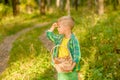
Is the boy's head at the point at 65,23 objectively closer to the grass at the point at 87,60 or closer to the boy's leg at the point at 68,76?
the boy's leg at the point at 68,76

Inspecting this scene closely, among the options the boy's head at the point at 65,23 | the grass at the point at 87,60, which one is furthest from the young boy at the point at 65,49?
the grass at the point at 87,60

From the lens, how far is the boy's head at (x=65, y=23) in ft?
21.3

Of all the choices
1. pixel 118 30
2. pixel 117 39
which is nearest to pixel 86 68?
pixel 117 39

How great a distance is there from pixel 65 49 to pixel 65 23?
52cm

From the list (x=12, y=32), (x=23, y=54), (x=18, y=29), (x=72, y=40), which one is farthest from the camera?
(x=18, y=29)

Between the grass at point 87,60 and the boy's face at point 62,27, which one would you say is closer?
the boy's face at point 62,27

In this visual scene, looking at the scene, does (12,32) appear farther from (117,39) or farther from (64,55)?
(64,55)

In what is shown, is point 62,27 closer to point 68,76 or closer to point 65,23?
point 65,23

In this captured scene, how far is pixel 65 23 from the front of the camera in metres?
6.50

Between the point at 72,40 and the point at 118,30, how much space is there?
1005cm

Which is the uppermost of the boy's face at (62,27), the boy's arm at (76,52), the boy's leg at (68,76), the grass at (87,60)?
the boy's face at (62,27)

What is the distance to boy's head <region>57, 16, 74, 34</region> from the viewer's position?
6.48 m

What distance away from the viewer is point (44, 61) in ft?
40.6

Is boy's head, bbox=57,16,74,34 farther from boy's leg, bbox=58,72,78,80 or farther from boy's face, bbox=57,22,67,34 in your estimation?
boy's leg, bbox=58,72,78,80
